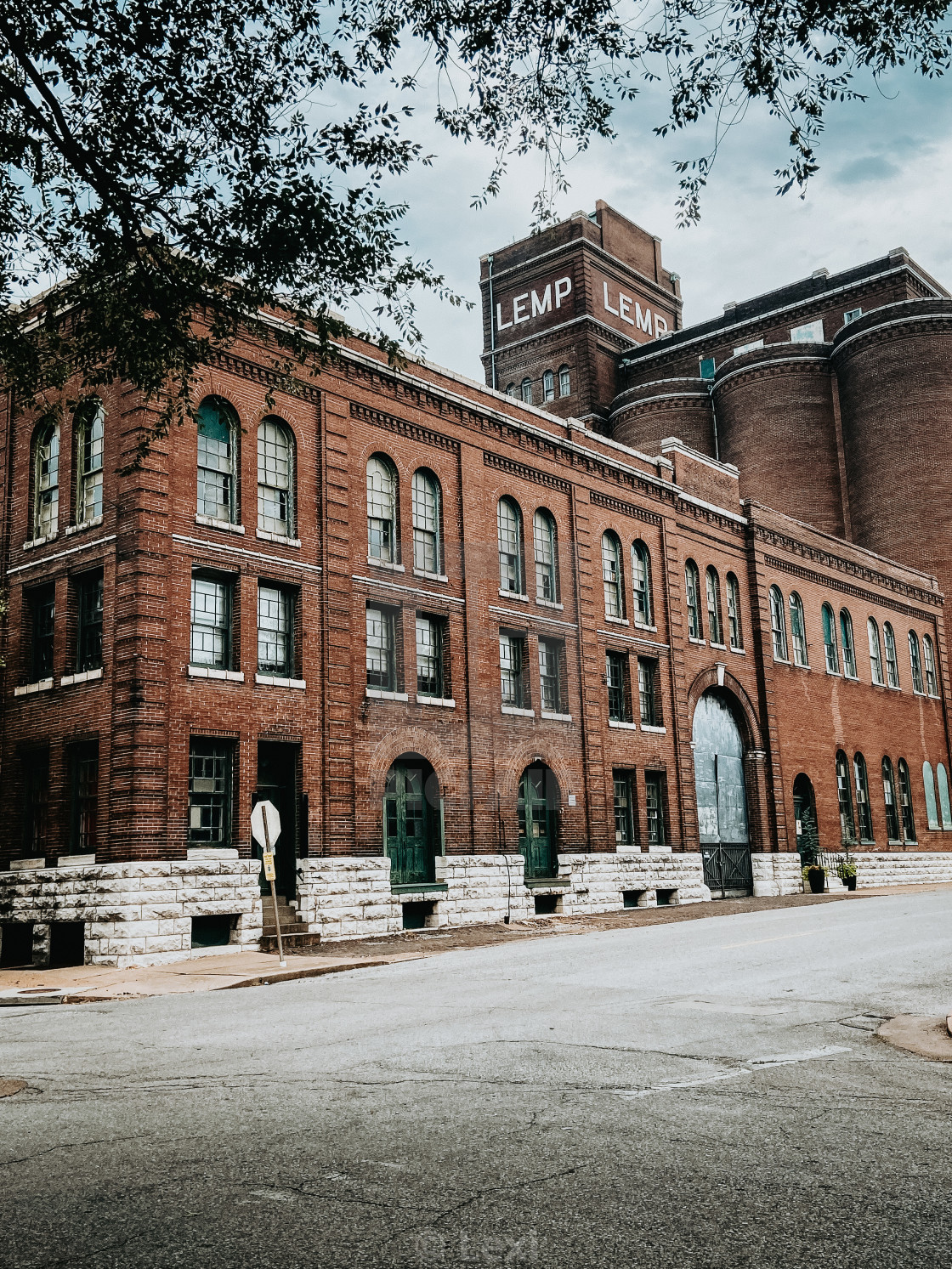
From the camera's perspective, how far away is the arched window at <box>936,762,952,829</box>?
50156 millimetres

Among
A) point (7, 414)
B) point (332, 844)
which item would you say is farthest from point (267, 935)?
point (7, 414)

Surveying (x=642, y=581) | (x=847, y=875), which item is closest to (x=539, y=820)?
(x=642, y=581)

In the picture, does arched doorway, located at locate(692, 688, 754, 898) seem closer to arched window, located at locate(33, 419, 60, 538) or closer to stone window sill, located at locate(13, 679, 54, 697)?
stone window sill, located at locate(13, 679, 54, 697)

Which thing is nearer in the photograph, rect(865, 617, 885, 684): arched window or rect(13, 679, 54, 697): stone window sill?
rect(13, 679, 54, 697): stone window sill

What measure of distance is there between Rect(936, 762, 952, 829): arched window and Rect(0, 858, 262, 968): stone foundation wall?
37.0m

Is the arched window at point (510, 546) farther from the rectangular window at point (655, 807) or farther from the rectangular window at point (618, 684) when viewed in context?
the rectangular window at point (655, 807)

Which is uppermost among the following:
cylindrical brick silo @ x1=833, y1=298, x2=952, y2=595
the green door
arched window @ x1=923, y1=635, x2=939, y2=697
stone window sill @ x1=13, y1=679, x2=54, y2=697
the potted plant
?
cylindrical brick silo @ x1=833, y1=298, x2=952, y2=595

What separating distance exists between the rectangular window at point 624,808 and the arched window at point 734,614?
303 inches

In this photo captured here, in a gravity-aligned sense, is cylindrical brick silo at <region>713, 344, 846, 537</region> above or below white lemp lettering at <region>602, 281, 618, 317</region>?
below

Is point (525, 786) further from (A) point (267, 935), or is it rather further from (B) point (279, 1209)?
(B) point (279, 1209)

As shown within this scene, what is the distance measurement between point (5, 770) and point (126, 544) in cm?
542

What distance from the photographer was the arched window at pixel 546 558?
1228 inches

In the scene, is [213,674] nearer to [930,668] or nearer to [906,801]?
[906,801]

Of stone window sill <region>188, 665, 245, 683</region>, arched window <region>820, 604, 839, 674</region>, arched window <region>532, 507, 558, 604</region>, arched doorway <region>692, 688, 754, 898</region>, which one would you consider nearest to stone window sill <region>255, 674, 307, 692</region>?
stone window sill <region>188, 665, 245, 683</region>
